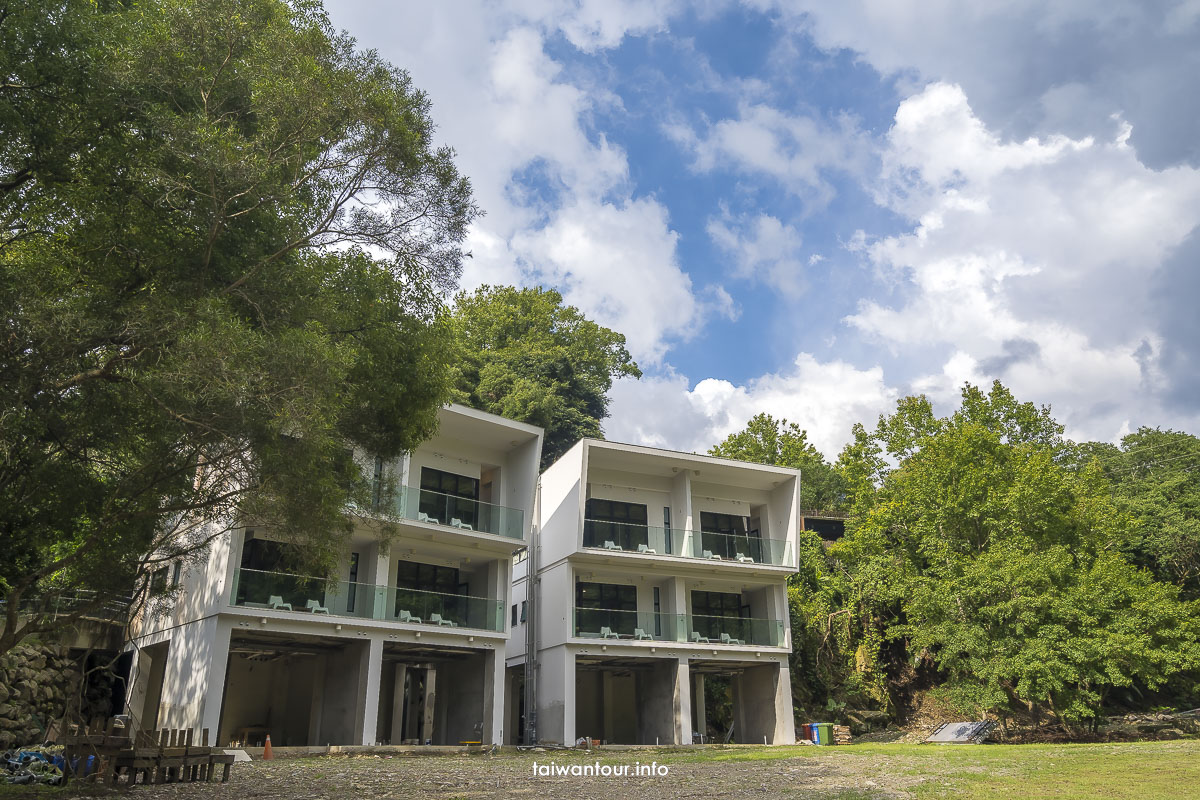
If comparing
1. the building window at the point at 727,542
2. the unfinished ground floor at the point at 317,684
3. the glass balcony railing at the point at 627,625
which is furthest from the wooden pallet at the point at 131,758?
the building window at the point at 727,542

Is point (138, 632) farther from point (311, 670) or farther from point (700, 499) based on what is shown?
point (700, 499)

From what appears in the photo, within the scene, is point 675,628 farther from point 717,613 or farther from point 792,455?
point 792,455

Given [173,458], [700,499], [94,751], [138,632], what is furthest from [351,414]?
[700,499]

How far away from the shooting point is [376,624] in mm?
19016

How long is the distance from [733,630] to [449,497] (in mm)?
9491

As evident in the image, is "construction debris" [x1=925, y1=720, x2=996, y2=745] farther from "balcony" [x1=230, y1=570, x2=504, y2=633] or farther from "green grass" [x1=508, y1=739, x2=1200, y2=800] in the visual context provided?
"balcony" [x1=230, y1=570, x2=504, y2=633]

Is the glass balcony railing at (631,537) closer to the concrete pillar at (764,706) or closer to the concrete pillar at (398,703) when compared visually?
the concrete pillar at (764,706)

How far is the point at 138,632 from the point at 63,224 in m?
15.6

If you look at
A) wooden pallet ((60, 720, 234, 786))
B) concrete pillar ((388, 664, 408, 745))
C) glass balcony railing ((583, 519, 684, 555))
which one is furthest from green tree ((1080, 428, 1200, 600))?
wooden pallet ((60, 720, 234, 786))

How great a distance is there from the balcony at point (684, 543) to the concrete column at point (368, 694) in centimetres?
652

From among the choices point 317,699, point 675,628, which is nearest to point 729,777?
point 675,628

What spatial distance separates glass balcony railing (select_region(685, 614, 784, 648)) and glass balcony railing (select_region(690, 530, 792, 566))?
1760mm

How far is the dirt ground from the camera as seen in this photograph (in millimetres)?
9742

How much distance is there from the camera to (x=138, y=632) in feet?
70.1
